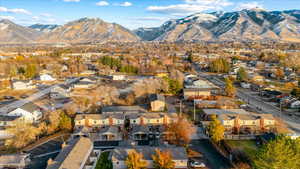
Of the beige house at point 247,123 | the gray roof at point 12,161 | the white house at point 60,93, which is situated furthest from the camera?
the white house at point 60,93

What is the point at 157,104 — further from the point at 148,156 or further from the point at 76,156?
the point at 76,156

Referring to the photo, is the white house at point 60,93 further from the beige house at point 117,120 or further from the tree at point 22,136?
the tree at point 22,136

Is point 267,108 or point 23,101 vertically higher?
point 23,101

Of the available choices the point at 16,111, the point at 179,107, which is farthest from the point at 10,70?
the point at 179,107

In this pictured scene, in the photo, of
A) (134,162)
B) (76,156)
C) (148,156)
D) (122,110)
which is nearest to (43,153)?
(76,156)

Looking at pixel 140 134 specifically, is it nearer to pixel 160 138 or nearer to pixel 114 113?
pixel 160 138

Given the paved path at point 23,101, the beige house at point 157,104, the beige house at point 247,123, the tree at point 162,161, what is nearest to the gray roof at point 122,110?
the beige house at point 157,104
